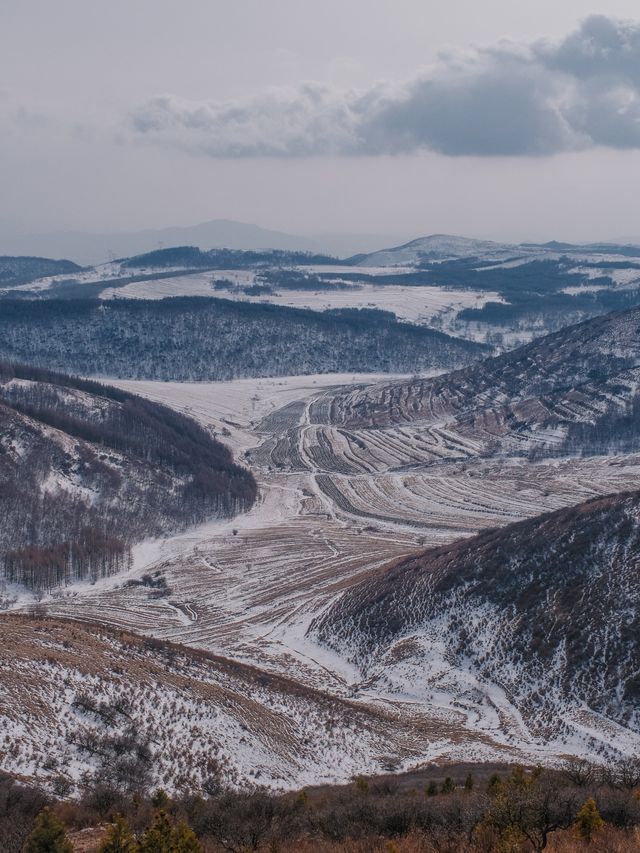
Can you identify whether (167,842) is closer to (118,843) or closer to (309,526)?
(118,843)

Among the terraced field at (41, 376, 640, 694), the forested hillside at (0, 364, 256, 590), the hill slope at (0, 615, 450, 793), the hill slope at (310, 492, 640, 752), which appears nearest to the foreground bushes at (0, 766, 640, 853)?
the hill slope at (0, 615, 450, 793)

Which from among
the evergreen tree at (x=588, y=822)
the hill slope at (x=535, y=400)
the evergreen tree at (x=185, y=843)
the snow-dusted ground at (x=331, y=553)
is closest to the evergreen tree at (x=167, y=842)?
the evergreen tree at (x=185, y=843)

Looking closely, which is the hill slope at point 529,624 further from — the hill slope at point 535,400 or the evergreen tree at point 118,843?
the hill slope at point 535,400

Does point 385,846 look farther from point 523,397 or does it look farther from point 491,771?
point 523,397

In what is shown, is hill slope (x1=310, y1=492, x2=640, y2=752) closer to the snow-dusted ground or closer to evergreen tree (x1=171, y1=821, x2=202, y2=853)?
the snow-dusted ground

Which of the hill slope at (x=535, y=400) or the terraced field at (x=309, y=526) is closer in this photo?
the terraced field at (x=309, y=526)

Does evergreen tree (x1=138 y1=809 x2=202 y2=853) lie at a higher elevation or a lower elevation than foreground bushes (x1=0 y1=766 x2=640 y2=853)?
higher
